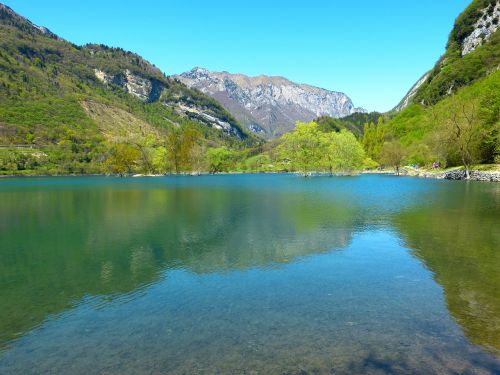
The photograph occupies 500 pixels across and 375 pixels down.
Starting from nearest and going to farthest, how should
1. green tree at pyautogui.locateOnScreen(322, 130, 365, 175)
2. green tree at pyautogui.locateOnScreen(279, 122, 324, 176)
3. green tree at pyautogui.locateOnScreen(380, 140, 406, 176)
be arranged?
1. green tree at pyautogui.locateOnScreen(322, 130, 365, 175)
2. green tree at pyautogui.locateOnScreen(279, 122, 324, 176)
3. green tree at pyautogui.locateOnScreen(380, 140, 406, 176)

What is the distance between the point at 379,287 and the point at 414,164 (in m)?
199

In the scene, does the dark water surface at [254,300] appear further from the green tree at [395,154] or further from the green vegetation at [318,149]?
the green tree at [395,154]

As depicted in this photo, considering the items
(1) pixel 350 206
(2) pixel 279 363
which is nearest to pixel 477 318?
(2) pixel 279 363

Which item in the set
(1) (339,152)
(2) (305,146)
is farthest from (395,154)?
(2) (305,146)

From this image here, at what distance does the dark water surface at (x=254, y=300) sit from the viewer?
1158 cm

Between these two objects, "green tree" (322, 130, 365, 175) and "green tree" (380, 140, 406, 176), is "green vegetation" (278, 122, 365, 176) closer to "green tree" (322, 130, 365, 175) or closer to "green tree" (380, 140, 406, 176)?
"green tree" (322, 130, 365, 175)

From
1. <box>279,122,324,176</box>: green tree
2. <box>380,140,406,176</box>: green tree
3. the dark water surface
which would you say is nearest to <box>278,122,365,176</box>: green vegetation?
<box>279,122,324,176</box>: green tree

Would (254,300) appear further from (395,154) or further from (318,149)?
(395,154)

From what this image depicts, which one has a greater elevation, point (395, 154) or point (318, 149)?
point (318, 149)

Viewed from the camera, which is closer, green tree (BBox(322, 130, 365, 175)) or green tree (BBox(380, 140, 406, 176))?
green tree (BBox(322, 130, 365, 175))

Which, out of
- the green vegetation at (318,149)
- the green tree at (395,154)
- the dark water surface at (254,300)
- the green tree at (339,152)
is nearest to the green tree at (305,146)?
the green vegetation at (318,149)

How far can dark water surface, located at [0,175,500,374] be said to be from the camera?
38.0ft

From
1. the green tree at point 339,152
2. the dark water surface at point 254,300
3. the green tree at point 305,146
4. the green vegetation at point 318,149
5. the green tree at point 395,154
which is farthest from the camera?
the green tree at point 395,154

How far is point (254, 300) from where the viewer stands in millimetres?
17016
